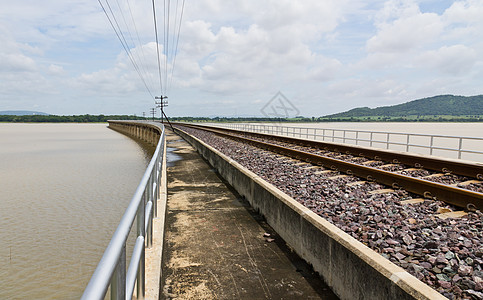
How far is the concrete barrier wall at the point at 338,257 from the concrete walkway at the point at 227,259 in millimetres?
207

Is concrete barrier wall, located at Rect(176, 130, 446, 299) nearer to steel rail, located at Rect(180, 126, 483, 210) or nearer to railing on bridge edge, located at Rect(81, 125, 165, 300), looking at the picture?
railing on bridge edge, located at Rect(81, 125, 165, 300)

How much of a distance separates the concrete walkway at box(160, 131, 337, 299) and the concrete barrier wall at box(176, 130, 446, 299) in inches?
8.2

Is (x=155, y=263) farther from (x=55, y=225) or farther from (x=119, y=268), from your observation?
(x=55, y=225)

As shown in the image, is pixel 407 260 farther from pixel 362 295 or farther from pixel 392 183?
pixel 392 183

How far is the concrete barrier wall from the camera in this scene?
294 centimetres

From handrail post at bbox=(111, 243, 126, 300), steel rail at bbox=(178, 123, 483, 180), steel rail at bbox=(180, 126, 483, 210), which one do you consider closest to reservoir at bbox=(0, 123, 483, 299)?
handrail post at bbox=(111, 243, 126, 300)

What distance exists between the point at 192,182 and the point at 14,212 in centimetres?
957

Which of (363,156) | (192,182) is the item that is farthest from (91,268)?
(363,156)

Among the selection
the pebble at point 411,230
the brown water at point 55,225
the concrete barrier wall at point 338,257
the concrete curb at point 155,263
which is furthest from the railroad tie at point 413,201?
the brown water at point 55,225

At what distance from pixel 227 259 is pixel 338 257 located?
177 cm

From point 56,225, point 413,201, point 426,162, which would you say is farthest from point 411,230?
point 56,225

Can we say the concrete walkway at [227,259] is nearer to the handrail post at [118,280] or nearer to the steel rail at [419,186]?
the handrail post at [118,280]

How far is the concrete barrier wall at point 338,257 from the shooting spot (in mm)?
2943

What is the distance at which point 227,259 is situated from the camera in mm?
5008
